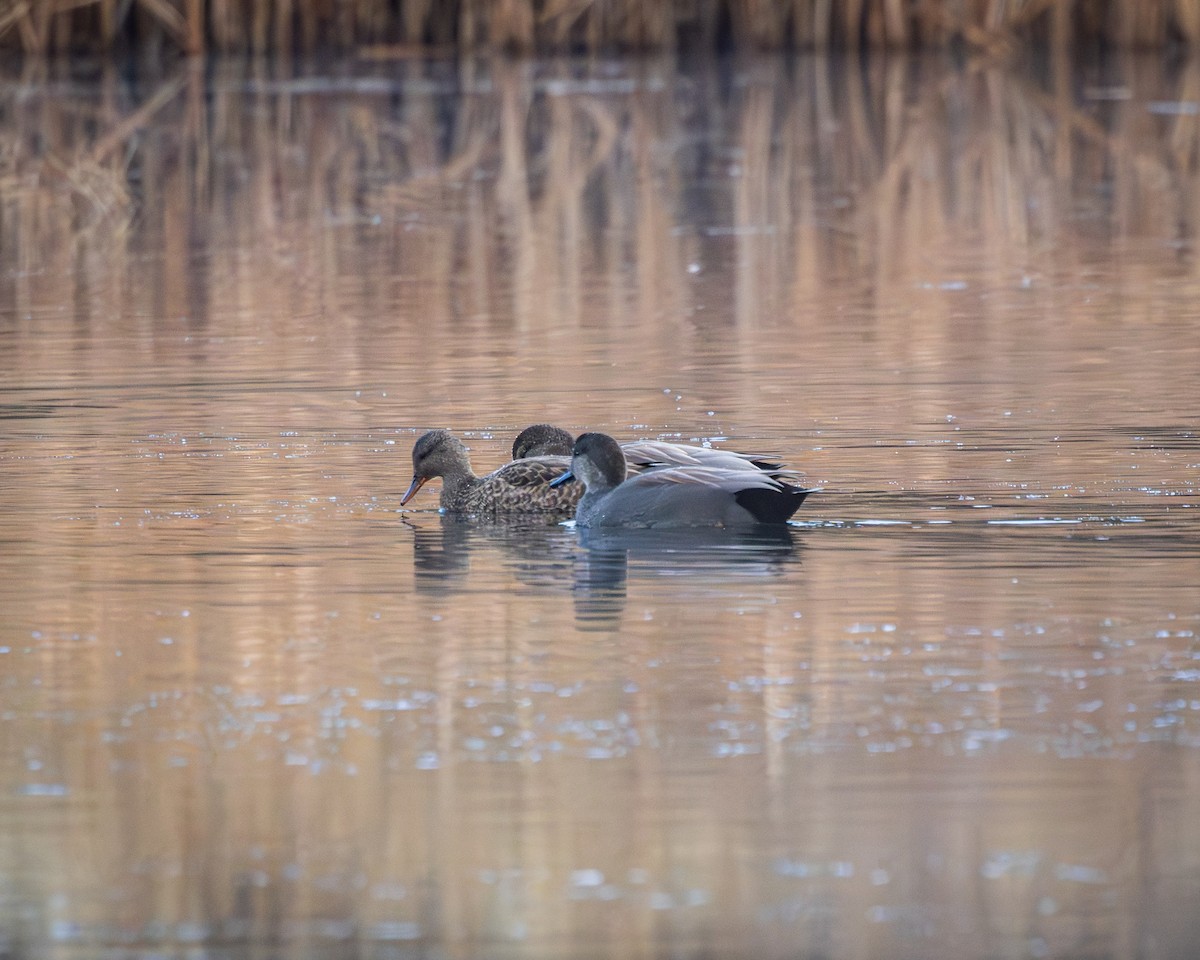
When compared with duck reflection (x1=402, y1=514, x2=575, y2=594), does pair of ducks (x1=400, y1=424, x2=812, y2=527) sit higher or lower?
higher

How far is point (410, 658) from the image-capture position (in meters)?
6.24

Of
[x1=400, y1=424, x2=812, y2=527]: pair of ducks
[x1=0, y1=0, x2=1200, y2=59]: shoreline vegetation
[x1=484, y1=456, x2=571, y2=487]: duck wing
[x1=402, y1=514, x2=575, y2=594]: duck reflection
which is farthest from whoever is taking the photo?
[x1=0, y1=0, x2=1200, y2=59]: shoreline vegetation

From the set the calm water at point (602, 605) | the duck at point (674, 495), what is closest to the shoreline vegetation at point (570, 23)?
the calm water at point (602, 605)

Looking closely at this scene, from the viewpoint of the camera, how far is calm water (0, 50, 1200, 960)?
4.61m

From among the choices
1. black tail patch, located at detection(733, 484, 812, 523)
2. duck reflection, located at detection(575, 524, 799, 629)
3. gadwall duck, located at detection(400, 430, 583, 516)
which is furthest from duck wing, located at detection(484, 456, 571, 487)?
black tail patch, located at detection(733, 484, 812, 523)

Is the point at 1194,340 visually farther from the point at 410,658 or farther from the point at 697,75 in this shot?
the point at 697,75

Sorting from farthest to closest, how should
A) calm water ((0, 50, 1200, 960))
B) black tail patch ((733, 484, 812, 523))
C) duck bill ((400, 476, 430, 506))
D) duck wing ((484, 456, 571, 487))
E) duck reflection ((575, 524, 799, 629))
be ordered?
duck bill ((400, 476, 430, 506)), duck wing ((484, 456, 571, 487)), black tail patch ((733, 484, 812, 523)), duck reflection ((575, 524, 799, 629)), calm water ((0, 50, 1200, 960))

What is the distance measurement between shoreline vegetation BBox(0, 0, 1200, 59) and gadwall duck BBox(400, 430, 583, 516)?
21.2 m

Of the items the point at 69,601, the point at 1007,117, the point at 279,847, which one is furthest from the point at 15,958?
the point at 1007,117

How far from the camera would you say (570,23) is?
102ft

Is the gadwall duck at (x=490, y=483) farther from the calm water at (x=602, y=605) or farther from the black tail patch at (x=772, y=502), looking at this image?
the black tail patch at (x=772, y=502)

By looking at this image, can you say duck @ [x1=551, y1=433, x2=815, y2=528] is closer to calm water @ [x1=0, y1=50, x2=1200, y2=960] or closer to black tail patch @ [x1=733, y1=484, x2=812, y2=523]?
black tail patch @ [x1=733, y1=484, x2=812, y2=523]

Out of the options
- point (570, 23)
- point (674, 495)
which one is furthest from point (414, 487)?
→ point (570, 23)

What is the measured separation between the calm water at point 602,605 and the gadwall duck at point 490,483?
13 centimetres
